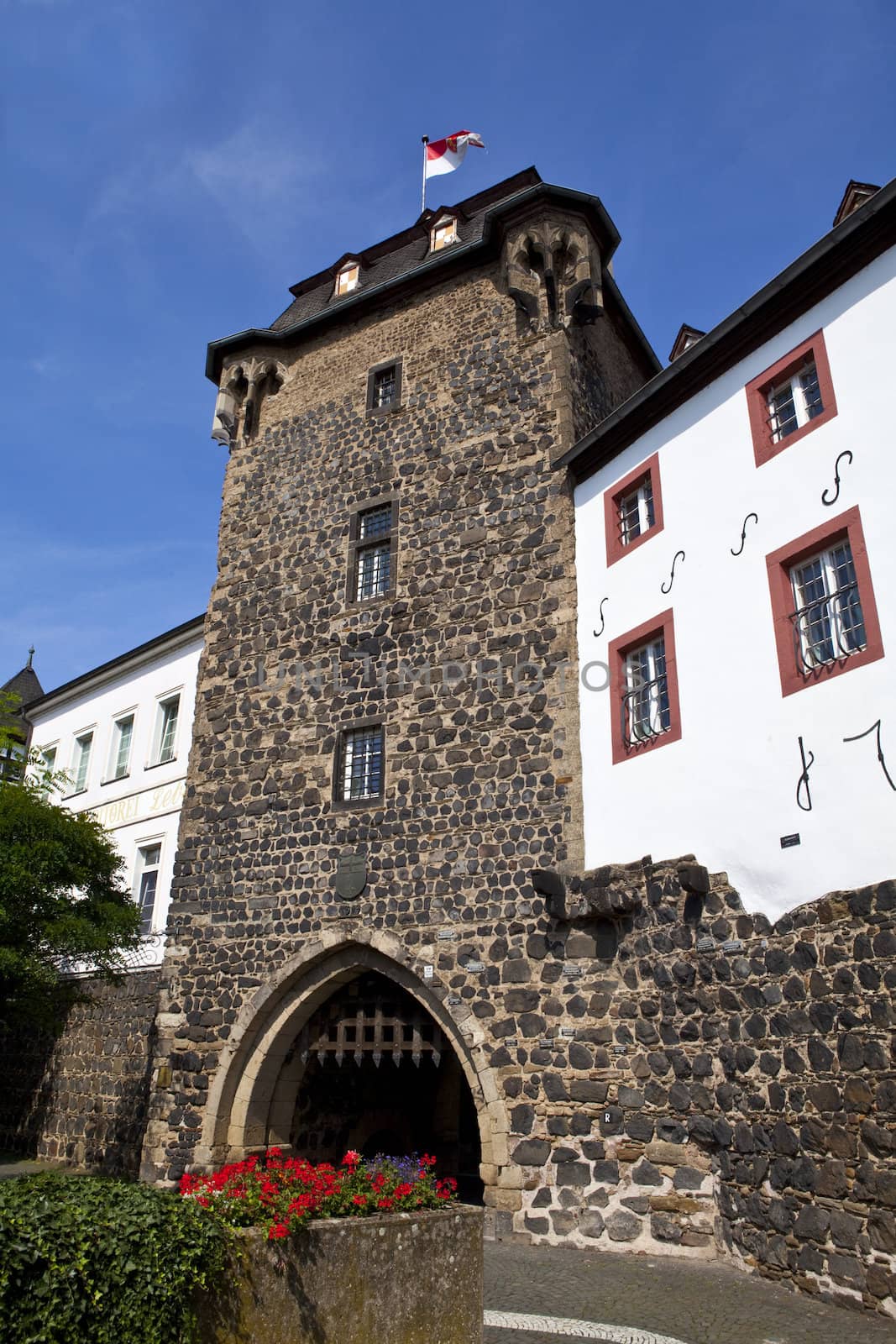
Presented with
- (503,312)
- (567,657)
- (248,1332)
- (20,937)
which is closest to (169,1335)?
(248,1332)

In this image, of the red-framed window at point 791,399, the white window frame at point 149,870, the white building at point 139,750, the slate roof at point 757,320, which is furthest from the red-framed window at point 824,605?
the white window frame at point 149,870

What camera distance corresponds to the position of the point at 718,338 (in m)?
10.3

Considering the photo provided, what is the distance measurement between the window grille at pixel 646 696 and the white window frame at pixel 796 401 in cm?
233

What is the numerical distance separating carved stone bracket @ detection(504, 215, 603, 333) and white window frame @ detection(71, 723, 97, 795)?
40.0ft

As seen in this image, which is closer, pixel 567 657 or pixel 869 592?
pixel 869 592

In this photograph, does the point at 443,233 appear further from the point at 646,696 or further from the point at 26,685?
the point at 26,685

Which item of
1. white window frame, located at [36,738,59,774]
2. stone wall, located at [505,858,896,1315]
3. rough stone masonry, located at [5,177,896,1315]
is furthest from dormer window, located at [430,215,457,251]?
white window frame, located at [36,738,59,774]

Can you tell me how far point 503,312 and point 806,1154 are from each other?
11.0 meters

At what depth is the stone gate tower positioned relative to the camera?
1123cm

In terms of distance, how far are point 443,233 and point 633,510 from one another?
7.28 m

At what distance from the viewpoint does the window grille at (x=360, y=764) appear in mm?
12688

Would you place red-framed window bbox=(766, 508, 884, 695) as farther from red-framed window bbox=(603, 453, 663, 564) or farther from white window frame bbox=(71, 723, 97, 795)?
white window frame bbox=(71, 723, 97, 795)

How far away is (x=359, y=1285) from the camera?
512 centimetres

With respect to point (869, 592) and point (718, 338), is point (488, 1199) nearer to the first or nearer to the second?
point (869, 592)
